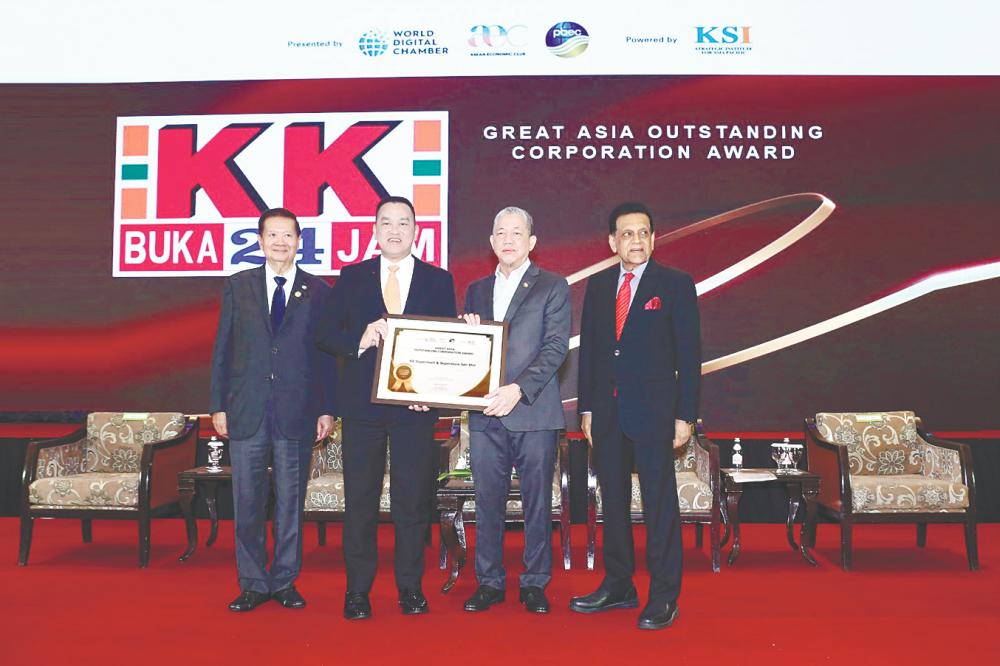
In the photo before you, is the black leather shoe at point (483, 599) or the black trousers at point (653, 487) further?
the black leather shoe at point (483, 599)

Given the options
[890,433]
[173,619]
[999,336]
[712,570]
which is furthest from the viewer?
[999,336]

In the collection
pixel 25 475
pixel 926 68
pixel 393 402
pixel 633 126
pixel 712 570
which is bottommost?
pixel 712 570

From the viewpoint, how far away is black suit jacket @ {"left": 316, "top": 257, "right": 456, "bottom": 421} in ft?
10.2

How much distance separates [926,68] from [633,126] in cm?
213

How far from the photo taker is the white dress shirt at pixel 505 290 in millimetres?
3312

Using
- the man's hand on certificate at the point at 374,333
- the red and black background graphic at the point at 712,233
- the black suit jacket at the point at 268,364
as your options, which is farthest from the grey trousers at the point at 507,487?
the red and black background graphic at the point at 712,233

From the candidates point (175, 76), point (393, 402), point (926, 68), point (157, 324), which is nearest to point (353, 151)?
point (175, 76)

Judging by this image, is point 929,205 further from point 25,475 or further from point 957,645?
point 25,475

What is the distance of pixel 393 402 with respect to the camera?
3023 millimetres

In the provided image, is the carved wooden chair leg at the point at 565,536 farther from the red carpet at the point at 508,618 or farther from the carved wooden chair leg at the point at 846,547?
the carved wooden chair leg at the point at 846,547

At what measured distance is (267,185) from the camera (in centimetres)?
596

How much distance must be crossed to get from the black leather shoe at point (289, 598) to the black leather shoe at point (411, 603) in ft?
1.45

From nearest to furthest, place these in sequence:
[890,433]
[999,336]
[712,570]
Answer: [712,570]
[890,433]
[999,336]

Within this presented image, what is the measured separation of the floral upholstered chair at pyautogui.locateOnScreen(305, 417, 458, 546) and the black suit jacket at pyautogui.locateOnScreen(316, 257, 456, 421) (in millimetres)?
1070
